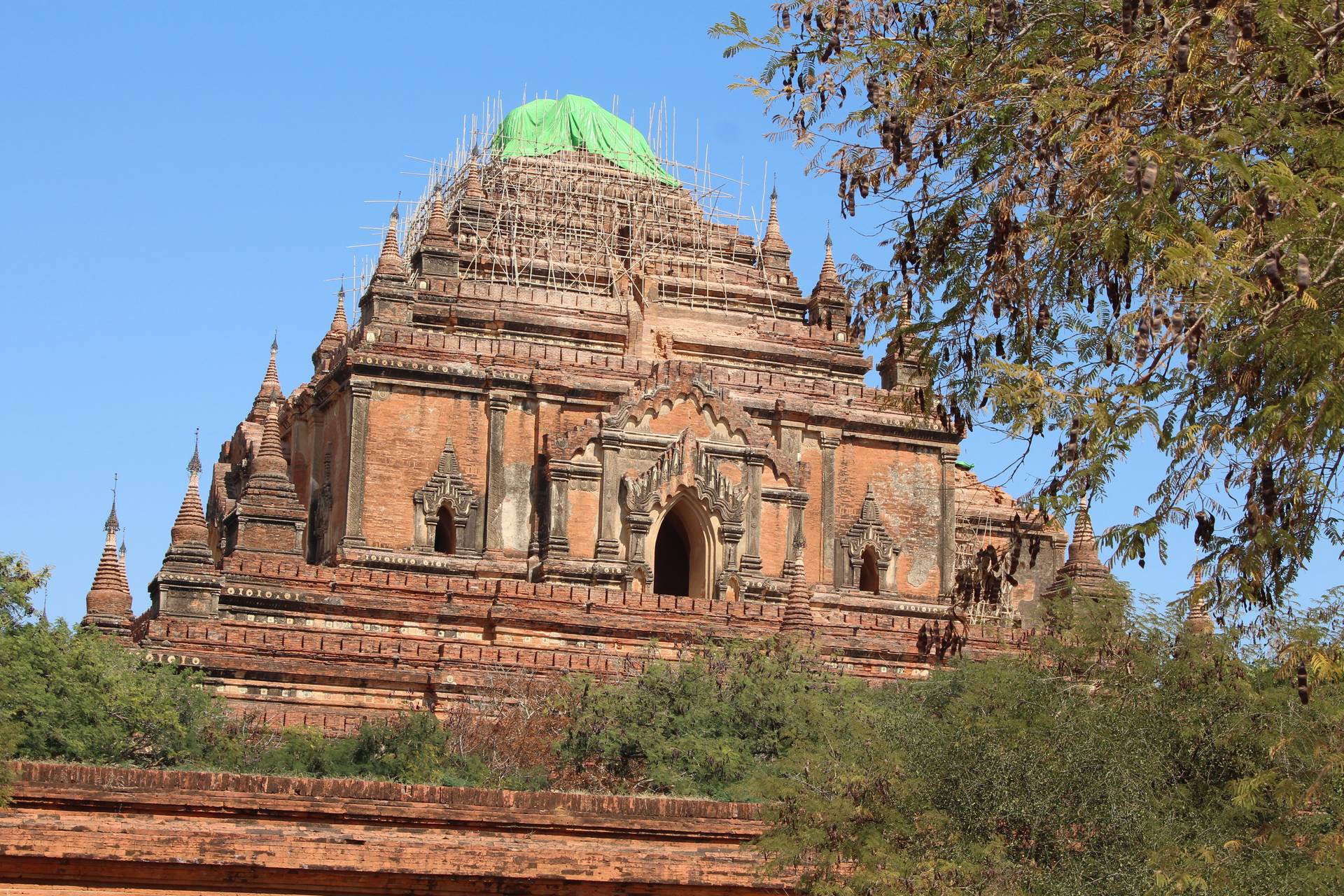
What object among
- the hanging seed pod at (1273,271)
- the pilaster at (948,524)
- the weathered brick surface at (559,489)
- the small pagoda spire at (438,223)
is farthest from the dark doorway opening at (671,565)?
the hanging seed pod at (1273,271)

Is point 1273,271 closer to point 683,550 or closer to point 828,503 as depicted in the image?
point 828,503

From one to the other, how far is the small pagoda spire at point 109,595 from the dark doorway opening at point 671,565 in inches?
373

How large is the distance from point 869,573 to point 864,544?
70 cm

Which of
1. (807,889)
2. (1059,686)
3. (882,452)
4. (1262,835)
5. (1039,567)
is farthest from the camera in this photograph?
(1039,567)

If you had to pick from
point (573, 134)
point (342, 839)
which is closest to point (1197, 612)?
point (342, 839)

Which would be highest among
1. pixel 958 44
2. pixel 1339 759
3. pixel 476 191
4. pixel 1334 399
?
pixel 476 191

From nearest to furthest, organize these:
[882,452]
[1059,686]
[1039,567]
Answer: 1. [1059,686]
2. [882,452]
3. [1039,567]

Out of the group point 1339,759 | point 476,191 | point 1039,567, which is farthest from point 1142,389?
point 1039,567

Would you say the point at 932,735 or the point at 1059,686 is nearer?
the point at 932,735

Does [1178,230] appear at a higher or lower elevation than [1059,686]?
higher

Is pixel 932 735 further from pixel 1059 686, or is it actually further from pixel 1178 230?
pixel 1178 230

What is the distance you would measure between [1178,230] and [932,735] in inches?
283

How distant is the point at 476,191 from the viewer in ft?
136

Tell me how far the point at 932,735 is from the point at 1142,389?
6865 mm
